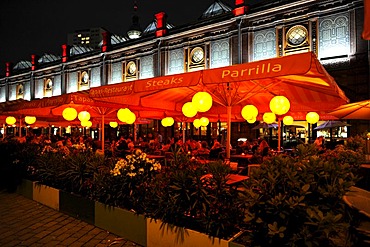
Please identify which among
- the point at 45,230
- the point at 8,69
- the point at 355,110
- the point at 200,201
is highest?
the point at 8,69

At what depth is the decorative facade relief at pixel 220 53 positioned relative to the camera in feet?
66.0

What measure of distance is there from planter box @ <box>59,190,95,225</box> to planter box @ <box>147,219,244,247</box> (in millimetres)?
1766

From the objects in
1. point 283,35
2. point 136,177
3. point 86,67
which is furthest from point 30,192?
point 86,67

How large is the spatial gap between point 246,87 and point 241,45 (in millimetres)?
12880

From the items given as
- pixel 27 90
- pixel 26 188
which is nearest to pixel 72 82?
pixel 27 90

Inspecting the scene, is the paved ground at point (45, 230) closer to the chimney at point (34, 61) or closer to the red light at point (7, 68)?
the chimney at point (34, 61)

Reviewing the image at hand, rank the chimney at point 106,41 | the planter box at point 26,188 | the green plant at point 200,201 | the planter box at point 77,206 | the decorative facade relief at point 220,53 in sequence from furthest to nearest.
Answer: the chimney at point 106,41 → the decorative facade relief at point 220,53 → the planter box at point 26,188 → the planter box at point 77,206 → the green plant at point 200,201

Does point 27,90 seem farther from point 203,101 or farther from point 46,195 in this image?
point 203,101

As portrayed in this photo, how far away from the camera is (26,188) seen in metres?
7.54

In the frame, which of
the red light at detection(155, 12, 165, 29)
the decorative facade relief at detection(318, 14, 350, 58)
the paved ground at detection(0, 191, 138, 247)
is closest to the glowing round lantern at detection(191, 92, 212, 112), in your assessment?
the paved ground at detection(0, 191, 138, 247)

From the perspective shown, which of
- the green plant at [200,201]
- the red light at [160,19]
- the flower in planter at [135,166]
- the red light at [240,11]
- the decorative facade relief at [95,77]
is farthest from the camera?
the decorative facade relief at [95,77]

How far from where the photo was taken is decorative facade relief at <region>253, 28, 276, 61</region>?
17922 millimetres

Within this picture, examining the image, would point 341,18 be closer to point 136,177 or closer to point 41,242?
point 136,177

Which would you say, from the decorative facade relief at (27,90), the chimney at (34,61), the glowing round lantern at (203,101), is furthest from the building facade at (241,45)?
the glowing round lantern at (203,101)
